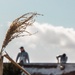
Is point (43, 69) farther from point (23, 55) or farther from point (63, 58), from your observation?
point (23, 55)

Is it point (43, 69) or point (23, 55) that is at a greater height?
point (23, 55)

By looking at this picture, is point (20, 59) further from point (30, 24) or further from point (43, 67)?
point (30, 24)

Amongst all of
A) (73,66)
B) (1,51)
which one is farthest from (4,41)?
(73,66)

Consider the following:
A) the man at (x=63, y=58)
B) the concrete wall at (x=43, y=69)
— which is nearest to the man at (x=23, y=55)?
the concrete wall at (x=43, y=69)

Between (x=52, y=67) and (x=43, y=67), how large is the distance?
58 centimetres

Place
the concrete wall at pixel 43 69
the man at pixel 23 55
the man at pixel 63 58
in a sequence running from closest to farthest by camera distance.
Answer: the man at pixel 23 55, the concrete wall at pixel 43 69, the man at pixel 63 58

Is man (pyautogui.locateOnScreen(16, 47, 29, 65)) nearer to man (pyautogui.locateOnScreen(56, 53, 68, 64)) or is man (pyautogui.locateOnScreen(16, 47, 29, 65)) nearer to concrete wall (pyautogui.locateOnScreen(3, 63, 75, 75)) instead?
concrete wall (pyautogui.locateOnScreen(3, 63, 75, 75))

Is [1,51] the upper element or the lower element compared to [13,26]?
lower

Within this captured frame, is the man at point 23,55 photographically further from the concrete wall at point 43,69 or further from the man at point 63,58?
the man at point 63,58

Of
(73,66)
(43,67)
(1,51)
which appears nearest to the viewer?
(1,51)

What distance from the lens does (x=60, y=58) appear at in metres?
17.7

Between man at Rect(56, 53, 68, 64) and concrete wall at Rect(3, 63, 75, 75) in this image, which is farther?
man at Rect(56, 53, 68, 64)

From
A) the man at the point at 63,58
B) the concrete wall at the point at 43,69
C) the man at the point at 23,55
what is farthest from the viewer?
the man at the point at 63,58

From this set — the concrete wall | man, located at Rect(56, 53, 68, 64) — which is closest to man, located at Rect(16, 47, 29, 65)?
the concrete wall
